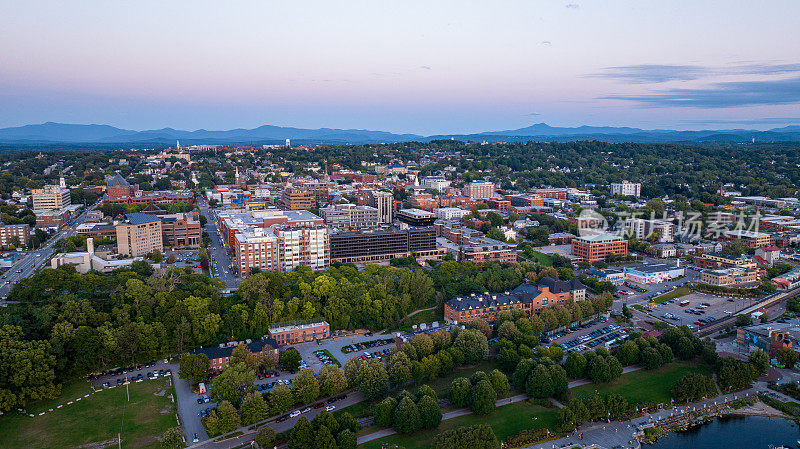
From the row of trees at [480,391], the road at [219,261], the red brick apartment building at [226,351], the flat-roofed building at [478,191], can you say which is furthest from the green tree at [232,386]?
the flat-roofed building at [478,191]

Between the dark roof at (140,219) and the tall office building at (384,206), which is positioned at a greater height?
the dark roof at (140,219)

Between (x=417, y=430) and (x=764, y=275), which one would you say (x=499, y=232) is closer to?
(x=764, y=275)

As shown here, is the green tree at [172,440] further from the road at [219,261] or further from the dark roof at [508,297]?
the road at [219,261]

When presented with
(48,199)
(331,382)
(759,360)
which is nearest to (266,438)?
(331,382)

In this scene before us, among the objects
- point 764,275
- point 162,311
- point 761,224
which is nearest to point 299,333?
point 162,311

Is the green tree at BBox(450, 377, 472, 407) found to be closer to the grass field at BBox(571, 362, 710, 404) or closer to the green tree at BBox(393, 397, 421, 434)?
the green tree at BBox(393, 397, 421, 434)

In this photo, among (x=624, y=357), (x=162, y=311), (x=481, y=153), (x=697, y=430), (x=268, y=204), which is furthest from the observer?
(x=481, y=153)
